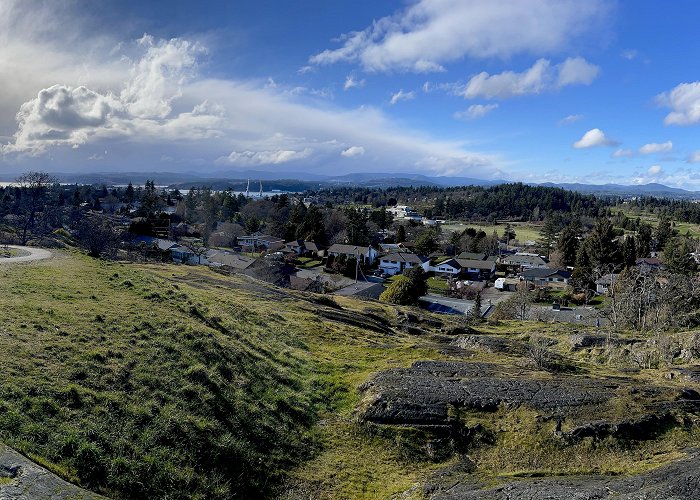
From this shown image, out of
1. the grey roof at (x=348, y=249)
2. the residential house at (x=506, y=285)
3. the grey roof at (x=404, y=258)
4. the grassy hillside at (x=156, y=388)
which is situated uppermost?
the grassy hillside at (x=156, y=388)

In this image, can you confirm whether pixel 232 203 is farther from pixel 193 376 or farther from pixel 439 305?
pixel 193 376

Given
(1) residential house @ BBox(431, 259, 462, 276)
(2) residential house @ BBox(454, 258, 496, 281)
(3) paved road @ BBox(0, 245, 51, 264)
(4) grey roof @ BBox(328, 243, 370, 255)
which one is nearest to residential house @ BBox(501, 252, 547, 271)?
(2) residential house @ BBox(454, 258, 496, 281)

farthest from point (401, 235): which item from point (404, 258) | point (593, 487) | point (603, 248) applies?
point (593, 487)

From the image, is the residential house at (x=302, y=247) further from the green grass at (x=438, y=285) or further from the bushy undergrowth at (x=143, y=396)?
the bushy undergrowth at (x=143, y=396)

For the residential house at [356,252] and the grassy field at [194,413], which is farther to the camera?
the residential house at [356,252]

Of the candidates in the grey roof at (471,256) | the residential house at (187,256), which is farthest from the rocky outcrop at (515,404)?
the grey roof at (471,256)

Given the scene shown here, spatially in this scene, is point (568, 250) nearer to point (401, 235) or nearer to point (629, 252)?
point (629, 252)

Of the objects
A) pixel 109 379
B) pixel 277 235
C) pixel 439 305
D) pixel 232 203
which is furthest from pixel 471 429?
pixel 232 203
